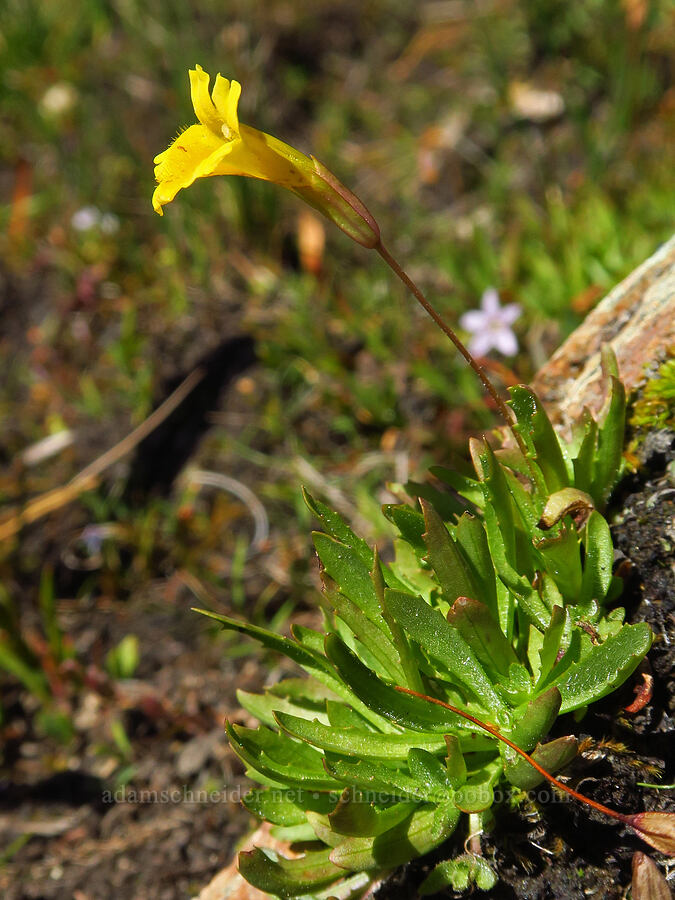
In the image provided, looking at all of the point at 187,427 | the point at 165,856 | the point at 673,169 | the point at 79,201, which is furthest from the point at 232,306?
the point at 165,856

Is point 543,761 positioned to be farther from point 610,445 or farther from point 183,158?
point 183,158

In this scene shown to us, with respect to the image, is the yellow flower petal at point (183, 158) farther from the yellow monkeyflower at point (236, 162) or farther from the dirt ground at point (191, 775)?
the dirt ground at point (191, 775)

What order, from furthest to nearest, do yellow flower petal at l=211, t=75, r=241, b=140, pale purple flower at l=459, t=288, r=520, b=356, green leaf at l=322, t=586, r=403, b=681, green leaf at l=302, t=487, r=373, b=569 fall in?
pale purple flower at l=459, t=288, r=520, b=356, green leaf at l=302, t=487, r=373, b=569, green leaf at l=322, t=586, r=403, b=681, yellow flower petal at l=211, t=75, r=241, b=140

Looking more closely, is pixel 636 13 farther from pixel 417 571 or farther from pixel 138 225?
pixel 417 571

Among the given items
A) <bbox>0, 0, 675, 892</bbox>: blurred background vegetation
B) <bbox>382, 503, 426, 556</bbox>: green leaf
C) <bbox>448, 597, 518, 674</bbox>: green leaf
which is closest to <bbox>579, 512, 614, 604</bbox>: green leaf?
<bbox>448, 597, 518, 674</bbox>: green leaf

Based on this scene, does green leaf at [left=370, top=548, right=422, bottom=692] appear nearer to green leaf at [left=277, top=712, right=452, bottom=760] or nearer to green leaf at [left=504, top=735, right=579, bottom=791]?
green leaf at [left=277, top=712, right=452, bottom=760]
